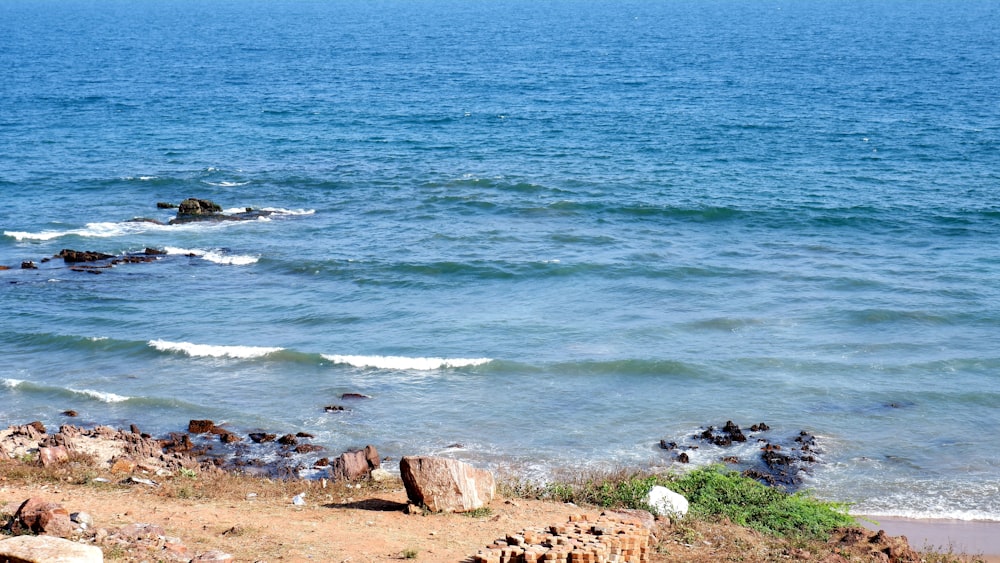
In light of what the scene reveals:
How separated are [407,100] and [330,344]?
4193 cm

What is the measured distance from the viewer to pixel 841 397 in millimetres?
23875

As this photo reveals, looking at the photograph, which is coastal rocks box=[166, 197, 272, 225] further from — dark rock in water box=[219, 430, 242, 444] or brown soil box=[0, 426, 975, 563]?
brown soil box=[0, 426, 975, 563]

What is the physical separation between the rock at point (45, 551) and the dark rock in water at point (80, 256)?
2472 cm

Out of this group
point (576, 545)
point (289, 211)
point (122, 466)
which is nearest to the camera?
point (576, 545)

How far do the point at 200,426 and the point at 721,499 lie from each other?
38.9 feet

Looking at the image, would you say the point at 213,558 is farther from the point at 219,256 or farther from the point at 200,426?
the point at 219,256

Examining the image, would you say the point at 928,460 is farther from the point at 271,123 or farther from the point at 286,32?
the point at 286,32

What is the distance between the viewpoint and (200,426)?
72.9 ft

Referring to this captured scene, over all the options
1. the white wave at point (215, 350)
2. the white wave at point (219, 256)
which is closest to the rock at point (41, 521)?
the white wave at point (215, 350)

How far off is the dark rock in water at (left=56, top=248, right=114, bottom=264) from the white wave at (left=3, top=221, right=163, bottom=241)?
2849mm

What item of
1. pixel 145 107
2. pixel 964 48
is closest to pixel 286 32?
pixel 145 107

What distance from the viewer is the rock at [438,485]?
15.4 meters

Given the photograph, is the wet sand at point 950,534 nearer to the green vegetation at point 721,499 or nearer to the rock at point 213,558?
the green vegetation at point 721,499

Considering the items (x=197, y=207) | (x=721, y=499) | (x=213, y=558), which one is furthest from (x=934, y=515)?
(x=197, y=207)
